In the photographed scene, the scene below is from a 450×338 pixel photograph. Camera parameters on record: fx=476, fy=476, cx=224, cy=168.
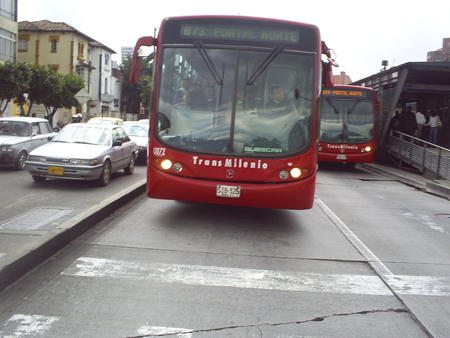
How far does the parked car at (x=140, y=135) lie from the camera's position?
57.5 ft

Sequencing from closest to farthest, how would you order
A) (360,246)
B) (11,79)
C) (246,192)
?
(360,246), (246,192), (11,79)

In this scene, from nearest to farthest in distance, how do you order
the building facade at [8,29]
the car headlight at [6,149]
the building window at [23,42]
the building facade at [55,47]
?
the car headlight at [6,149] → the building facade at [8,29] → the building facade at [55,47] → the building window at [23,42]

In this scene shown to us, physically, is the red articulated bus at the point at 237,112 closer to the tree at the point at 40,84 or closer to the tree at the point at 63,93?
the tree at the point at 40,84

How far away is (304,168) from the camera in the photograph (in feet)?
23.0

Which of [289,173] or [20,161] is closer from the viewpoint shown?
[289,173]

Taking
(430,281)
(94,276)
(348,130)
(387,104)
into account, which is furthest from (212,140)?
(387,104)

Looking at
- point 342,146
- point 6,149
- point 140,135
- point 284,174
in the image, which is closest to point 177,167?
point 284,174

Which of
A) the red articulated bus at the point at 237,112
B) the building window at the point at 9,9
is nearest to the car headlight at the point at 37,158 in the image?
the red articulated bus at the point at 237,112

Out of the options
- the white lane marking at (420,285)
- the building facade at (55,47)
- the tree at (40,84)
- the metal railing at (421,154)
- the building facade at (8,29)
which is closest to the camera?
the white lane marking at (420,285)

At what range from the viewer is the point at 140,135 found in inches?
730

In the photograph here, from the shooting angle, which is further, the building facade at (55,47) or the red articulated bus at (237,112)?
the building facade at (55,47)

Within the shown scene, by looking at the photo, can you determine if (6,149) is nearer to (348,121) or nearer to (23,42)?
(348,121)

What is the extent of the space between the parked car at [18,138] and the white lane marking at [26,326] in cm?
1053

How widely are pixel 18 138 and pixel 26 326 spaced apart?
11209 mm
